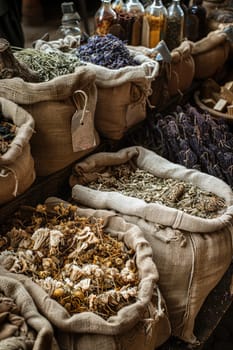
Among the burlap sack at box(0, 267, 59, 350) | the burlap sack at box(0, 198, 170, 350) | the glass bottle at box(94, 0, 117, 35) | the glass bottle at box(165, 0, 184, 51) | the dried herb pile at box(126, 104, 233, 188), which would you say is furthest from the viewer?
the glass bottle at box(165, 0, 184, 51)

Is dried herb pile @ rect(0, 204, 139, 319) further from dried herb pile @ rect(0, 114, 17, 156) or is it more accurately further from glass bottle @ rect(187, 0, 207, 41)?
glass bottle @ rect(187, 0, 207, 41)

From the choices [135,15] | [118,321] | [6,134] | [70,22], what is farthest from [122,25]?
[118,321]

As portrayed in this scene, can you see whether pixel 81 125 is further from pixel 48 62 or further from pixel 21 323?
pixel 21 323

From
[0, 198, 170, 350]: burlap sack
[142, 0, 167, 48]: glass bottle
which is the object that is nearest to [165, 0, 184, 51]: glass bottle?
[142, 0, 167, 48]: glass bottle

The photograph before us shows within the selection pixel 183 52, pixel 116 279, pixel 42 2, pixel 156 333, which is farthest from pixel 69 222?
pixel 42 2

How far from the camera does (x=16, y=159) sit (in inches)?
52.7

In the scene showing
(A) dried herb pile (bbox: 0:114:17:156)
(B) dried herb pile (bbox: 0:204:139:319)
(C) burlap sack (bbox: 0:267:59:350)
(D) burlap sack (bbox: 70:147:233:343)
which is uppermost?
(A) dried herb pile (bbox: 0:114:17:156)

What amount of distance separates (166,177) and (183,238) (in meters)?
0.37

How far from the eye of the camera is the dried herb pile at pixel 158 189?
5.12 ft

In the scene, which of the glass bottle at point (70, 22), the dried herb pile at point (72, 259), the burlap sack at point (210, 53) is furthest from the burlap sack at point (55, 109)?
the burlap sack at point (210, 53)

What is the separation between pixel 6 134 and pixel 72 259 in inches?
16.7

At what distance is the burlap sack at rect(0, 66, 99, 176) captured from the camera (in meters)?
1.50

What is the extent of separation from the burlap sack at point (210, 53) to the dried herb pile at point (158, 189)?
93cm

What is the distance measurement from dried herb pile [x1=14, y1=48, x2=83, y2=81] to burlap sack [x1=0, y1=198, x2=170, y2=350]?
69 cm
